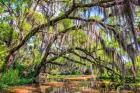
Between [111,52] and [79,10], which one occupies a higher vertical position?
[79,10]

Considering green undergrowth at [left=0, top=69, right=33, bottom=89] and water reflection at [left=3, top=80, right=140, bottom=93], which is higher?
green undergrowth at [left=0, top=69, right=33, bottom=89]

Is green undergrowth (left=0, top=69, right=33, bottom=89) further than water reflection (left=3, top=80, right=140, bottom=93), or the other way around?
green undergrowth (left=0, top=69, right=33, bottom=89)

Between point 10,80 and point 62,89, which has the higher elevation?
point 10,80

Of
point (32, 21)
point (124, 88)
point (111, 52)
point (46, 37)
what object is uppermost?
point (32, 21)

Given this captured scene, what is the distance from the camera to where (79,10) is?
12.1 metres

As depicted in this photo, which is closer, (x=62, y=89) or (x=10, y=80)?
(x=62, y=89)

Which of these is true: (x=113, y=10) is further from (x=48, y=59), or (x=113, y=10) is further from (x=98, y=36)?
(x=48, y=59)

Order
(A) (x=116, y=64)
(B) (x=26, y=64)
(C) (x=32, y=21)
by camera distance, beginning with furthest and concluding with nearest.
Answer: (B) (x=26, y=64) < (C) (x=32, y=21) < (A) (x=116, y=64)

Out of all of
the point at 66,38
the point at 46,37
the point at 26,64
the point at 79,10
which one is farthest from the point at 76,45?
the point at 26,64

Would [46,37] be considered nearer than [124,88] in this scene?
Yes

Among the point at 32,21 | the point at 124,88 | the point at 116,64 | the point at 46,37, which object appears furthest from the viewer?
the point at 32,21

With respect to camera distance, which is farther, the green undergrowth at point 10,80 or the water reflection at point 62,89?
the green undergrowth at point 10,80

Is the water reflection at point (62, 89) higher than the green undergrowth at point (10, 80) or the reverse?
the reverse

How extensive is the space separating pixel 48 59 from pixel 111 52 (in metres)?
7.36
